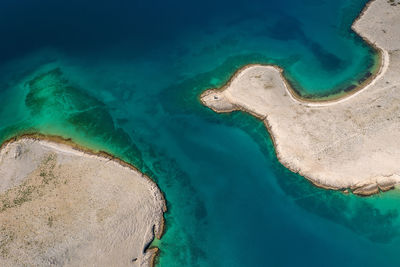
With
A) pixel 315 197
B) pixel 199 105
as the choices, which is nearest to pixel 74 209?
pixel 199 105

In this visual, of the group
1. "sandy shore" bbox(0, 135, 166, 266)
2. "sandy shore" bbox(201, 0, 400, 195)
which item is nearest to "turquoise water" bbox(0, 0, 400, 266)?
"sandy shore" bbox(201, 0, 400, 195)

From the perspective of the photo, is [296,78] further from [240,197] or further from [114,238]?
[114,238]

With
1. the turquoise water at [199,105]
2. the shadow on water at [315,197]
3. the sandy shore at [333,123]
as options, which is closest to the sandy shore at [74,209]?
the turquoise water at [199,105]

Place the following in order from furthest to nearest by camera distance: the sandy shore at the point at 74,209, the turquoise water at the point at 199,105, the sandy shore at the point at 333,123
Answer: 1. the sandy shore at the point at 333,123
2. the turquoise water at the point at 199,105
3. the sandy shore at the point at 74,209

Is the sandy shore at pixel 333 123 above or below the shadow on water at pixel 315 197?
above

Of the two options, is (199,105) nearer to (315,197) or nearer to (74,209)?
(315,197)

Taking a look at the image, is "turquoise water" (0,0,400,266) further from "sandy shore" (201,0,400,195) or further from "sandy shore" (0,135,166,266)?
"sandy shore" (0,135,166,266)

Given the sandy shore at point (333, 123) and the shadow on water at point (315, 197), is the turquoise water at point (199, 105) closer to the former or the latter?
the shadow on water at point (315, 197)
